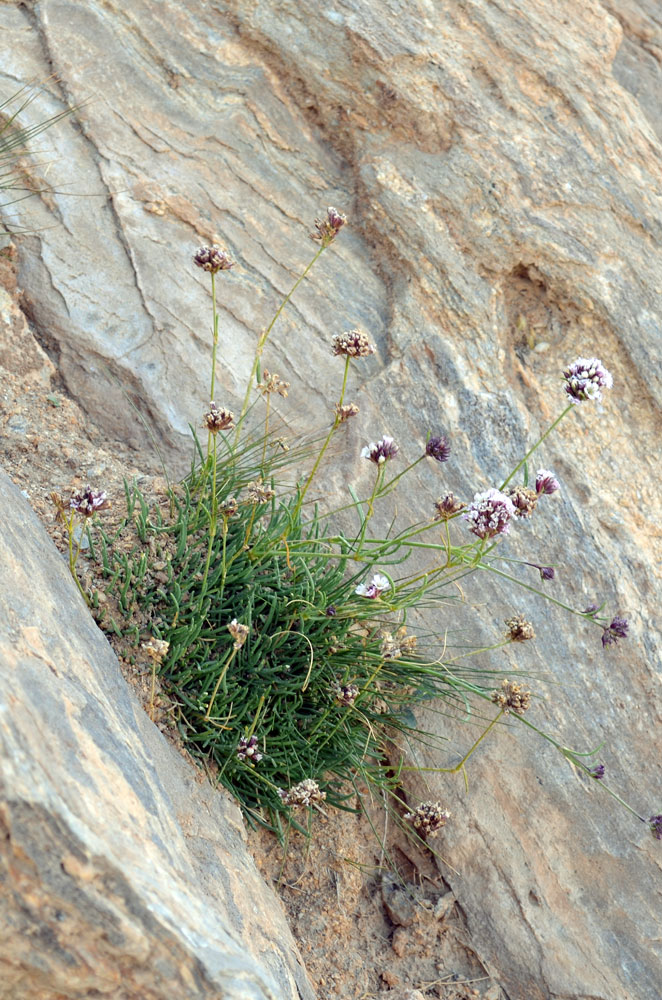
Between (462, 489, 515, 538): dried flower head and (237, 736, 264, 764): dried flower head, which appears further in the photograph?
(237, 736, 264, 764): dried flower head

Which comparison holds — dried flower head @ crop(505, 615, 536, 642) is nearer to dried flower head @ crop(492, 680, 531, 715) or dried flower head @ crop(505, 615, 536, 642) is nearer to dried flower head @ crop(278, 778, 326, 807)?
dried flower head @ crop(492, 680, 531, 715)

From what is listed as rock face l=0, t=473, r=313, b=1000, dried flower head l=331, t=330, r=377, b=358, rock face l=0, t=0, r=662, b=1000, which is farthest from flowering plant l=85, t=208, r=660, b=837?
rock face l=0, t=473, r=313, b=1000

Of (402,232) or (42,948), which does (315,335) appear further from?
(42,948)

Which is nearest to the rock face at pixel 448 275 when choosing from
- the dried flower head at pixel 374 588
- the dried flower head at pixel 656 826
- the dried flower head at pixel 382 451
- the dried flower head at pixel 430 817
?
the dried flower head at pixel 656 826

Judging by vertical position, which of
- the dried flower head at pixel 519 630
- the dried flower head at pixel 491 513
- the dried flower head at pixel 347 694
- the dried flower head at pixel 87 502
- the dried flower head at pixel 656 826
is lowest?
the dried flower head at pixel 347 694

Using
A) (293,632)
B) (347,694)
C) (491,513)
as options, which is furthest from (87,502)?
(491,513)

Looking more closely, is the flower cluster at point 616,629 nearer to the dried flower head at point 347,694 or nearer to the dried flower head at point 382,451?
the dried flower head at point 347,694
